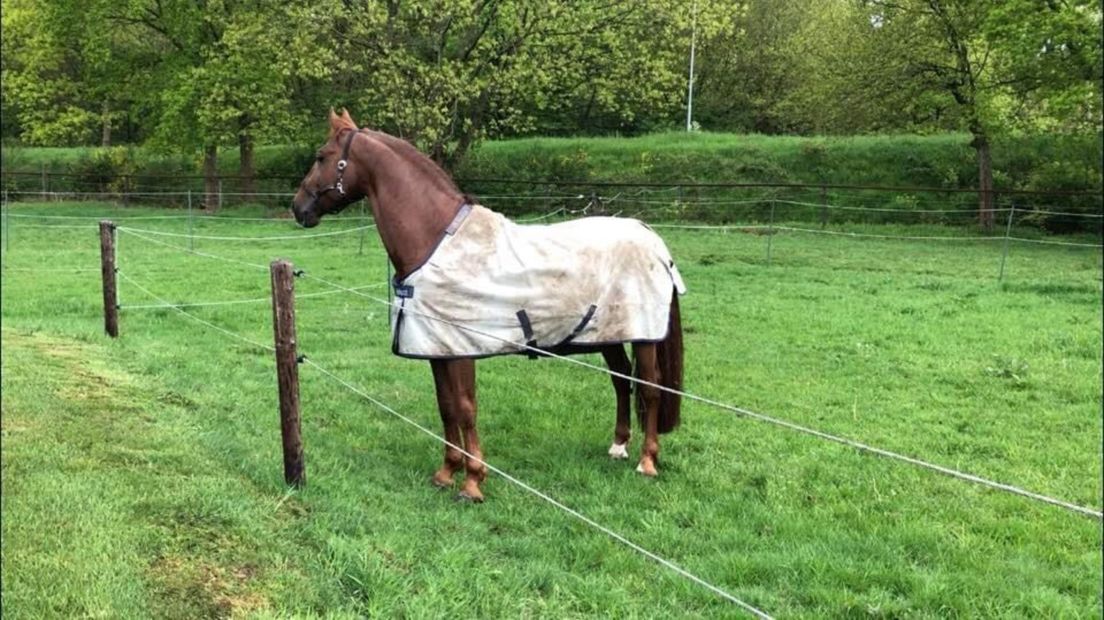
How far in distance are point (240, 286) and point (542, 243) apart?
331 inches

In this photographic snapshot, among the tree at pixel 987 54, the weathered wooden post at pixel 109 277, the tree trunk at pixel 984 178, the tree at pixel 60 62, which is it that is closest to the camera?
the weathered wooden post at pixel 109 277

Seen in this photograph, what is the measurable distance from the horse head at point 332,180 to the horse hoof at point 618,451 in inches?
88.6

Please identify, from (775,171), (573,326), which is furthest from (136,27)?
(573,326)

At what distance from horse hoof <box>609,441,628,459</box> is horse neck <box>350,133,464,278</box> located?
1777 mm

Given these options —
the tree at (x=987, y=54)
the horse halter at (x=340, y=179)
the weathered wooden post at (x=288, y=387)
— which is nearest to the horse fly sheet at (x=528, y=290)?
the weathered wooden post at (x=288, y=387)

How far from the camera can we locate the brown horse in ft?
14.7

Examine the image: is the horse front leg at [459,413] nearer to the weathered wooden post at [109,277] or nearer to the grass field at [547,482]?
the grass field at [547,482]

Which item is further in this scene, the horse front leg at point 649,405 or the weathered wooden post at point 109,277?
the weathered wooden post at point 109,277

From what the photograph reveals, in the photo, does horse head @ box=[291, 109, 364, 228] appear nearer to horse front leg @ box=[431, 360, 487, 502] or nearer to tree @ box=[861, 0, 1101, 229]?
horse front leg @ box=[431, 360, 487, 502]

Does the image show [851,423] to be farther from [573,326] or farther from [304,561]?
[304,561]

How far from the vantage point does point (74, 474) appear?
3498 millimetres

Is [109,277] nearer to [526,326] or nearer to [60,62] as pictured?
[526,326]

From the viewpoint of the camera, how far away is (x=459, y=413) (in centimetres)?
454

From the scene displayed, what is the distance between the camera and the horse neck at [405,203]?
14.8 ft
